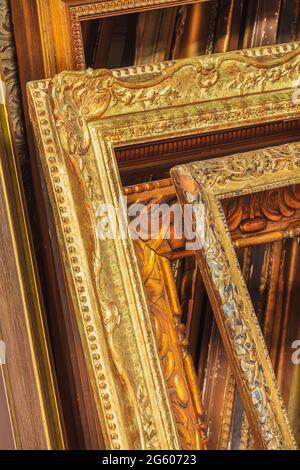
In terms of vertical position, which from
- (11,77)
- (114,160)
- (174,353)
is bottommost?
(174,353)

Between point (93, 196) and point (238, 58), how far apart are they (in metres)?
0.34

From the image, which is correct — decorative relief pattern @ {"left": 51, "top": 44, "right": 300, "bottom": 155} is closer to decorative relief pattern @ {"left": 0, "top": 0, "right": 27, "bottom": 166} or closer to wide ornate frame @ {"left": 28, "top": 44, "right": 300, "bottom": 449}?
wide ornate frame @ {"left": 28, "top": 44, "right": 300, "bottom": 449}

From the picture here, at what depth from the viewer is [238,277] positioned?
1465 millimetres

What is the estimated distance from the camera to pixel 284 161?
1.51 metres

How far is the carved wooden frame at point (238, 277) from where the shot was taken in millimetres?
1421

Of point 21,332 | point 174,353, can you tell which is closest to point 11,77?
point 21,332

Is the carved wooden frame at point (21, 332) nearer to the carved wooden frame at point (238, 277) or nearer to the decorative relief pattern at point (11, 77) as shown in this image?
the decorative relief pattern at point (11, 77)

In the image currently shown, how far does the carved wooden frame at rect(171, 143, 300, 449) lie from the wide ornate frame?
17mm

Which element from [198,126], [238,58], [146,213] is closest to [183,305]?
[146,213]

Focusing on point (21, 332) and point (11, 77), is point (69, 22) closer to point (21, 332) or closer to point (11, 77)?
point (11, 77)

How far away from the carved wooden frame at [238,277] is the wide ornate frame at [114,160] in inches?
0.7

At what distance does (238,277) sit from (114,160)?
0.90 feet

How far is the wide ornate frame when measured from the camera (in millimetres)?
1450

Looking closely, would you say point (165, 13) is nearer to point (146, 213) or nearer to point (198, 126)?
point (198, 126)
